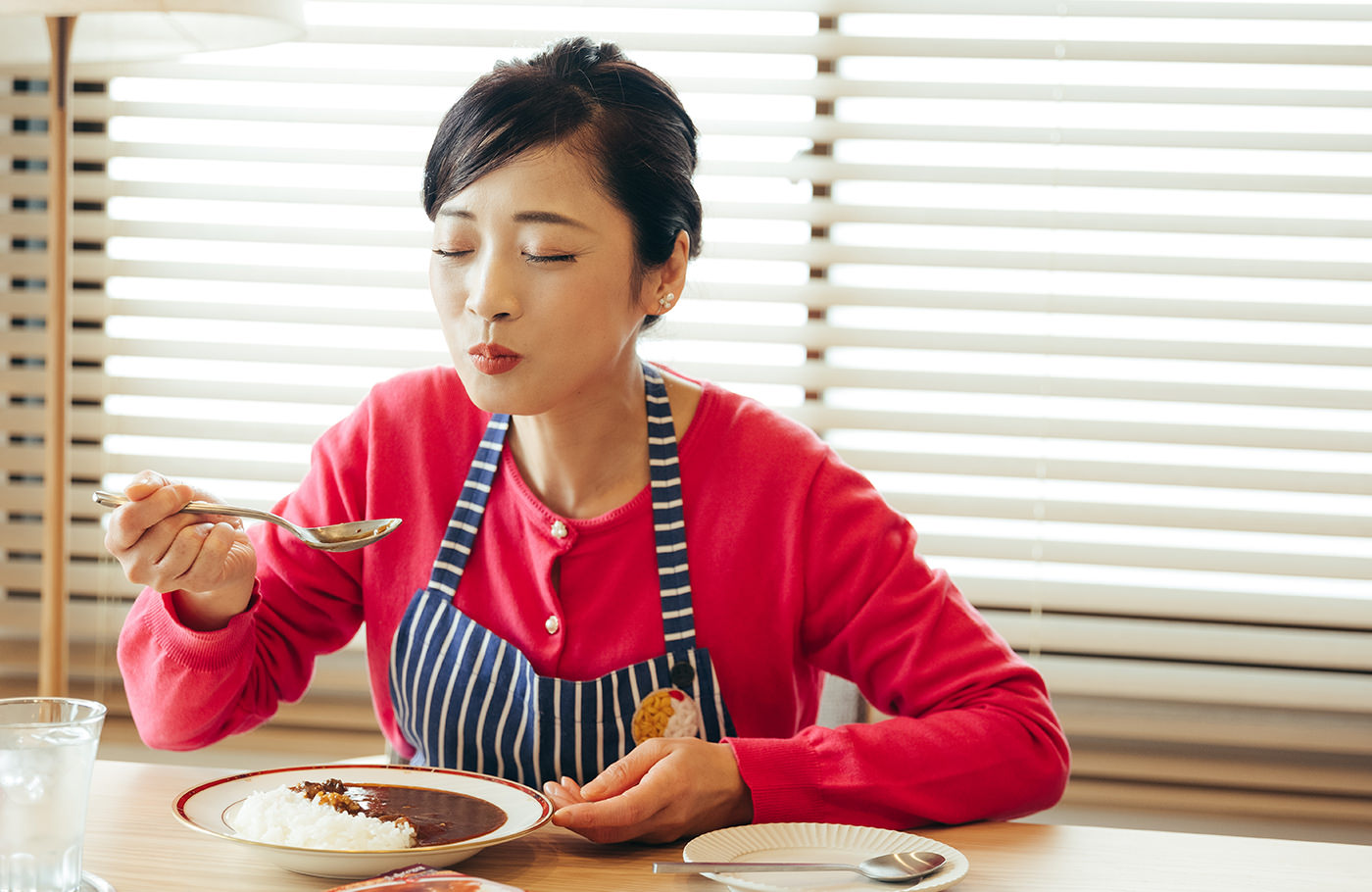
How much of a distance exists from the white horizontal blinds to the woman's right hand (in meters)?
1.06

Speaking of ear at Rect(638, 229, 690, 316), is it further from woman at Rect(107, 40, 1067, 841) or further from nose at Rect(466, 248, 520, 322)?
nose at Rect(466, 248, 520, 322)

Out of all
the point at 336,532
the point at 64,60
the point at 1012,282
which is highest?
the point at 64,60

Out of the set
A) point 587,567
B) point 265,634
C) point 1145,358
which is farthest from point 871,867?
point 1145,358

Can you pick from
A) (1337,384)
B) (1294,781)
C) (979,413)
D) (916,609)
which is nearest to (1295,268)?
(1337,384)

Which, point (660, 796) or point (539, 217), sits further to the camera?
point (539, 217)

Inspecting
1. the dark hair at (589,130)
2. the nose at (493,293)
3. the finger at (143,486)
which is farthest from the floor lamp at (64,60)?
the finger at (143,486)

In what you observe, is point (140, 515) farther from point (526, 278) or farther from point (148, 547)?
point (526, 278)

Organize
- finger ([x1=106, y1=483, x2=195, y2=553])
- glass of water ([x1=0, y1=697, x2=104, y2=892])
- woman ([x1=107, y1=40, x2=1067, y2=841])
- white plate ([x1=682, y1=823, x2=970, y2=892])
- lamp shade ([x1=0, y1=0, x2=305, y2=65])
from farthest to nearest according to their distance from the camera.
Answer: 1. lamp shade ([x1=0, y1=0, x2=305, y2=65])
2. woman ([x1=107, y1=40, x2=1067, y2=841])
3. finger ([x1=106, y1=483, x2=195, y2=553])
4. white plate ([x1=682, y1=823, x2=970, y2=892])
5. glass of water ([x1=0, y1=697, x2=104, y2=892])

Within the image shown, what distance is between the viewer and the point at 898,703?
129 centimetres

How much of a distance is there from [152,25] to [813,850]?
136cm

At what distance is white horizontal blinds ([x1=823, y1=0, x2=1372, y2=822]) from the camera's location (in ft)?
6.07

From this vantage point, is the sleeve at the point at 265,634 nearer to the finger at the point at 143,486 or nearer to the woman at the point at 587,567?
the woman at the point at 587,567

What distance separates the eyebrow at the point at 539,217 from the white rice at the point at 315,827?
22.1 inches

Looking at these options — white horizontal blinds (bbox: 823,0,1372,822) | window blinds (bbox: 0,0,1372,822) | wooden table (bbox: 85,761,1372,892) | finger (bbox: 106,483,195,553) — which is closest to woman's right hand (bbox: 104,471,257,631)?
finger (bbox: 106,483,195,553)
